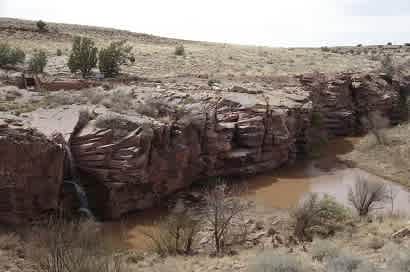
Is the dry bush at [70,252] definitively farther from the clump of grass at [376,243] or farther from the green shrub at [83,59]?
the green shrub at [83,59]

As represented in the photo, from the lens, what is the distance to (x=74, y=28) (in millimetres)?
54781

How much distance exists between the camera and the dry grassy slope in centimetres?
3719

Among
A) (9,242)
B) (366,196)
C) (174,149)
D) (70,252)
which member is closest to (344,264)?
(70,252)

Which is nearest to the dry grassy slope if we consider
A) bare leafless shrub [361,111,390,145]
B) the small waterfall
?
bare leafless shrub [361,111,390,145]

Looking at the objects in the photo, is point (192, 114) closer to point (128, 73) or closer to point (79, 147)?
point (79, 147)

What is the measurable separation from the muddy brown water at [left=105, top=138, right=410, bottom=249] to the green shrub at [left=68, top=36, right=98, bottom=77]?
14390 mm

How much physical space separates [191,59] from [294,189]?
21735 millimetres

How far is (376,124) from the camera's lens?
109 feet

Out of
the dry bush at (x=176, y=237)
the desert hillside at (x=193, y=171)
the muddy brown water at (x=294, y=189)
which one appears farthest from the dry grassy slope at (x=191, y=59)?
the dry bush at (x=176, y=237)

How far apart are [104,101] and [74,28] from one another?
3631cm

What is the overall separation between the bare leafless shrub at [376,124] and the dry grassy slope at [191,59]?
27.7 ft

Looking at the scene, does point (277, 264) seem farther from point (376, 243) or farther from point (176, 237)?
point (176, 237)

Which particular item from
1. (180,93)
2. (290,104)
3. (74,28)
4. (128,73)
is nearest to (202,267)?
(180,93)

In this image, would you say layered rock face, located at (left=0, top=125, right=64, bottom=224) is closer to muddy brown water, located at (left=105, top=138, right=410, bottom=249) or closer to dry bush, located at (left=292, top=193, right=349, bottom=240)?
muddy brown water, located at (left=105, top=138, right=410, bottom=249)
